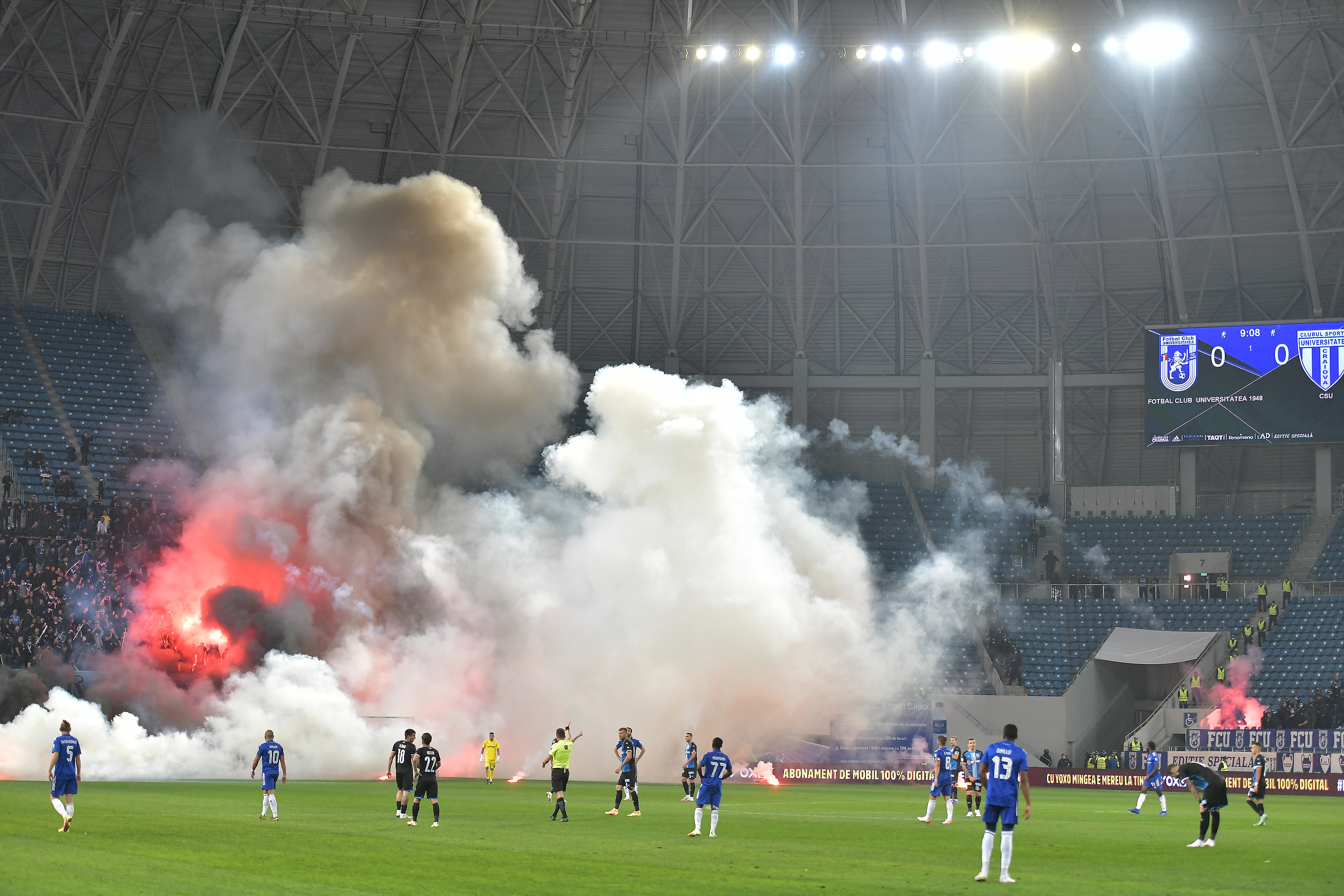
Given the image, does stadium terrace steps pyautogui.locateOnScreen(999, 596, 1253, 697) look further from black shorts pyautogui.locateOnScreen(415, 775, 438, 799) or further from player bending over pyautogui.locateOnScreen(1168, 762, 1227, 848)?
black shorts pyautogui.locateOnScreen(415, 775, 438, 799)

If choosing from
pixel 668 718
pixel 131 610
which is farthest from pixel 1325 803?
pixel 131 610

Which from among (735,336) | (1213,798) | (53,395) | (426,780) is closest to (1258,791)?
(1213,798)

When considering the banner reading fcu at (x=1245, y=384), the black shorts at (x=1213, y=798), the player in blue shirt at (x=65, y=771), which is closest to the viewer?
the player in blue shirt at (x=65, y=771)

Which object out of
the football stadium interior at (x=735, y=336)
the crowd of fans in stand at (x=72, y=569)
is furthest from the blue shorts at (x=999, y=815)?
the crowd of fans in stand at (x=72, y=569)

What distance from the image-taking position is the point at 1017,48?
5150 cm

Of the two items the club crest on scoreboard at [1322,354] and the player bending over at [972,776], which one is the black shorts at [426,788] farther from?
the club crest on scoreboard at [1322,354]

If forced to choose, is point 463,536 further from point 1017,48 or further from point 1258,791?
point 1258,791

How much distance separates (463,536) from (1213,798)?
3454cm

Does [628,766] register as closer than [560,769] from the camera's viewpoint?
No

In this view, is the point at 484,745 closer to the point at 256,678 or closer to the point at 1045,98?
the point at 256,678

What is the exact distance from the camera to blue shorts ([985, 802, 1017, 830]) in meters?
18.1

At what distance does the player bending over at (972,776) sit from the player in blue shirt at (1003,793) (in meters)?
13.1

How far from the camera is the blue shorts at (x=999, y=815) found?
59.5 feet

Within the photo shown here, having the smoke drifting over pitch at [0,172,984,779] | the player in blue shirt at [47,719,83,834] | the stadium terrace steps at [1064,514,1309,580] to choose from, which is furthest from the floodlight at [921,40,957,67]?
the player in blue shirt at [47,719,83,834]
